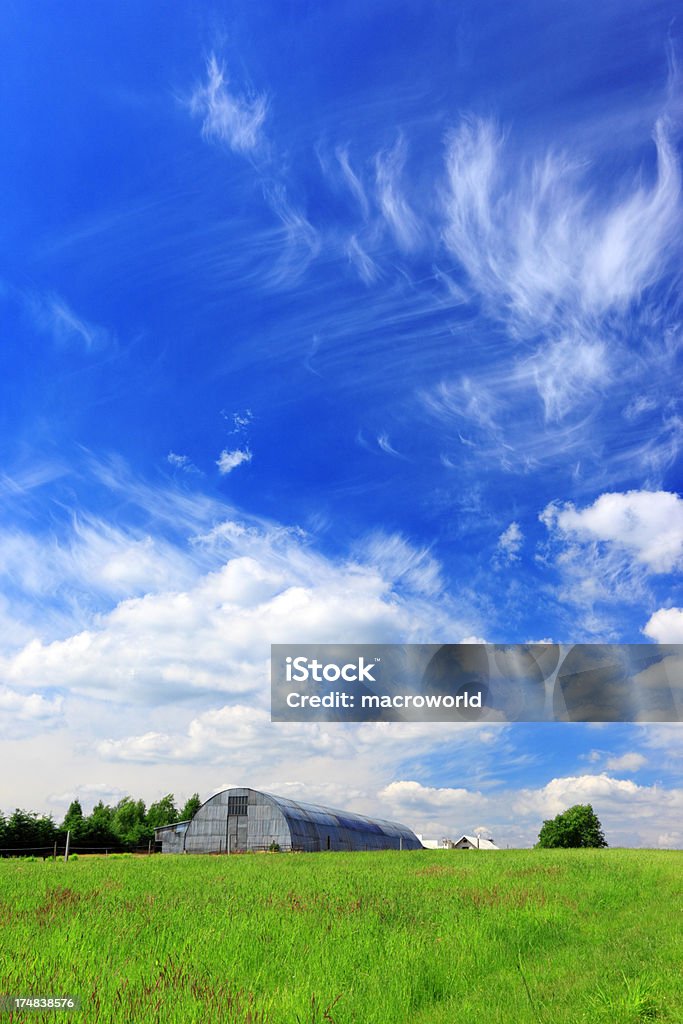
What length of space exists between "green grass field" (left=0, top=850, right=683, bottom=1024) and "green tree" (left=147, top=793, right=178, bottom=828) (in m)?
88.8

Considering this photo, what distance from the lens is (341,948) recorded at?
1345 cm

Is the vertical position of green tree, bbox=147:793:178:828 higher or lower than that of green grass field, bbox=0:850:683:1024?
higher

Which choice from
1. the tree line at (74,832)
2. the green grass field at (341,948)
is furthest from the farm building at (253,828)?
the green grass field at (341,948)

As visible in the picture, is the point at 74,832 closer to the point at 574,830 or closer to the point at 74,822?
the point at 74,822

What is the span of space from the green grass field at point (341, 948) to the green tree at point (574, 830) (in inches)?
3169

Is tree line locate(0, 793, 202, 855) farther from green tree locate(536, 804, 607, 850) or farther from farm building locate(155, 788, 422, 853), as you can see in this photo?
green tree locate(536, 804, 607, 850)

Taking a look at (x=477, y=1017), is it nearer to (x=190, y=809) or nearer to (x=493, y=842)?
(x=190, y=809)

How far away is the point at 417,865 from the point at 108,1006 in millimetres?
23744

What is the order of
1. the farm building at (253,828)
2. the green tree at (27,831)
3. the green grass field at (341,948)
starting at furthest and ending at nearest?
the green tree at (27,831)
the farm building at (253,828)
the green grass field at (341,948)

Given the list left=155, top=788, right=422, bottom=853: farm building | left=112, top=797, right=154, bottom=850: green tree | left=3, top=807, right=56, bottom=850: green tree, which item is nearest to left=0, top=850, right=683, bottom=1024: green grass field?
left=155, top=788, right=422, bottom=853: farm building

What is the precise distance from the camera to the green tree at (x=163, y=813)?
105750mm

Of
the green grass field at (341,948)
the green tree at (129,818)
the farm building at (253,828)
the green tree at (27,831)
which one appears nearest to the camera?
the green grass field at (341,948)

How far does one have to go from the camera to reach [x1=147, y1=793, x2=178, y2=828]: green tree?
10575 cm

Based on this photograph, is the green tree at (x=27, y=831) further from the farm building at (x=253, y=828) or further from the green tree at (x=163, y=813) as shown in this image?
the green tree at (x=163, y=813)
